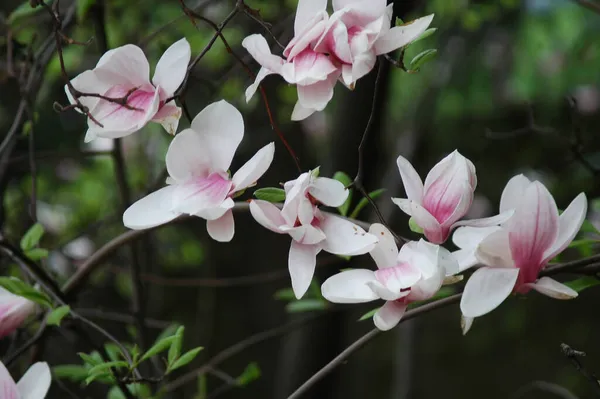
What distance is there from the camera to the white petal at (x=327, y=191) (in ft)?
1.33

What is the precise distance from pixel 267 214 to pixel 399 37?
5.0 inches

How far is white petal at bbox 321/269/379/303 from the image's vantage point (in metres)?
0.39

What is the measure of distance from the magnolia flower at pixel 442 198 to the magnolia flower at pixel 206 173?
0.28 feet

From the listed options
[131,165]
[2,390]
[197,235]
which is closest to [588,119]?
[197,235]

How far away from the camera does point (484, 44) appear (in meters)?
A: 2.19

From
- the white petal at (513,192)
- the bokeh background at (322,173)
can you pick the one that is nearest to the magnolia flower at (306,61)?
the white petal at (513,192)

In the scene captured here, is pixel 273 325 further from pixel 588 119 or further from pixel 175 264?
pixel 588 119

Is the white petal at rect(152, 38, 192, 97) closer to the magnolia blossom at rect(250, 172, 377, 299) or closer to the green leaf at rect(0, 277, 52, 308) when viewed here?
the magnolia blossom at rect(250, 172, 377, 299)

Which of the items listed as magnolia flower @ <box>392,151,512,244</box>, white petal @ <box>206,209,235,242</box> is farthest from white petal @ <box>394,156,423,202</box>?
white petal @ <box>206,209,235,242</box>

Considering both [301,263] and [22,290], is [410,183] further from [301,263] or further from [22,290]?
[22,290]

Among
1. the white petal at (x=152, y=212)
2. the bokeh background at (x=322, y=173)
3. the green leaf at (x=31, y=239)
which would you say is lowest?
the bokeh background at (x=322, y=173)

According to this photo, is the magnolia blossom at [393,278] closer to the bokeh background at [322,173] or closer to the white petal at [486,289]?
the white petal at [486,289]

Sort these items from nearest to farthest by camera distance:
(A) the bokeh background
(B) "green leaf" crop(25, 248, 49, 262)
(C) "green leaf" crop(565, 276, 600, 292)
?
(C) "green leaf" crop(565, 276, 600, 292), (B) "green leaf" crop(25, 248, 49, 262), (A) the bokeh background

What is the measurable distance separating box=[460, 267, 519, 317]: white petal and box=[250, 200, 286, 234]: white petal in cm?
11
